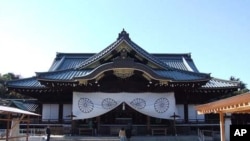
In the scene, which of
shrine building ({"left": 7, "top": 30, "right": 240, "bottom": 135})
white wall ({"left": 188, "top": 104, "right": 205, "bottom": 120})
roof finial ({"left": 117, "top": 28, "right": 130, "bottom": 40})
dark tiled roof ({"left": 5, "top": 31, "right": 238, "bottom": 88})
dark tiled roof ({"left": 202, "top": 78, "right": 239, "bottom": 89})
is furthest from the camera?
roof finial ({"left": 117, "top": 28, "right": 130, "bottom": 40})

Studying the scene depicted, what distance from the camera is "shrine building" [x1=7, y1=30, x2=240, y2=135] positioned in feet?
67.0

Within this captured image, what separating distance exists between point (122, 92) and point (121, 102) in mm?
649

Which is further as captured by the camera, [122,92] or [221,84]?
[221,84]

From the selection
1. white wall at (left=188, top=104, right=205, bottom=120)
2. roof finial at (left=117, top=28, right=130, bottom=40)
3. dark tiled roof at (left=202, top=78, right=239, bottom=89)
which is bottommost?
white wall at (left=188, top=104, right=205, bottom=120)

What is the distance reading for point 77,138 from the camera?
18406 mm

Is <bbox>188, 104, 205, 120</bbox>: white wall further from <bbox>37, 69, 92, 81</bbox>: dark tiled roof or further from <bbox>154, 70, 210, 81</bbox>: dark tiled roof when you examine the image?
<bbox>37, 69, 92, 81</bbox>: dark tiled roof

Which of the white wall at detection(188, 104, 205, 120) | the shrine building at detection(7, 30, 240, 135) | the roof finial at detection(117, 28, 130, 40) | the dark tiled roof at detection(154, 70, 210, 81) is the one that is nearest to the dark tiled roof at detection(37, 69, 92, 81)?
the shrine building at detection(7, 30, 240, 135)

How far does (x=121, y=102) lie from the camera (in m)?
20.8

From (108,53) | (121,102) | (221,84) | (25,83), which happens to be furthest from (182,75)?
(25,83)

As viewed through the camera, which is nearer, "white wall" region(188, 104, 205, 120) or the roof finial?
"white wall" region(188, 104, 205, 120)

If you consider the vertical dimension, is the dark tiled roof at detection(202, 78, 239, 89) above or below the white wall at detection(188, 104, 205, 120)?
above

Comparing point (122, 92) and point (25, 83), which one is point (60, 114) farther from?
point (122, 92)

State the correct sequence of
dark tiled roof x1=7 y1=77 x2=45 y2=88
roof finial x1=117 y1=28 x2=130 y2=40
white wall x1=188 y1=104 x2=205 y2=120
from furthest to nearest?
roof finial x1=117 y1=28 x2=130 y2=40
white wall x1=188 y1=104 x2=205 y2=120
dark tiled roof x1=7 y1=77 x2=45 y2=88

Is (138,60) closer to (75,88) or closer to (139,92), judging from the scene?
(139,92)
